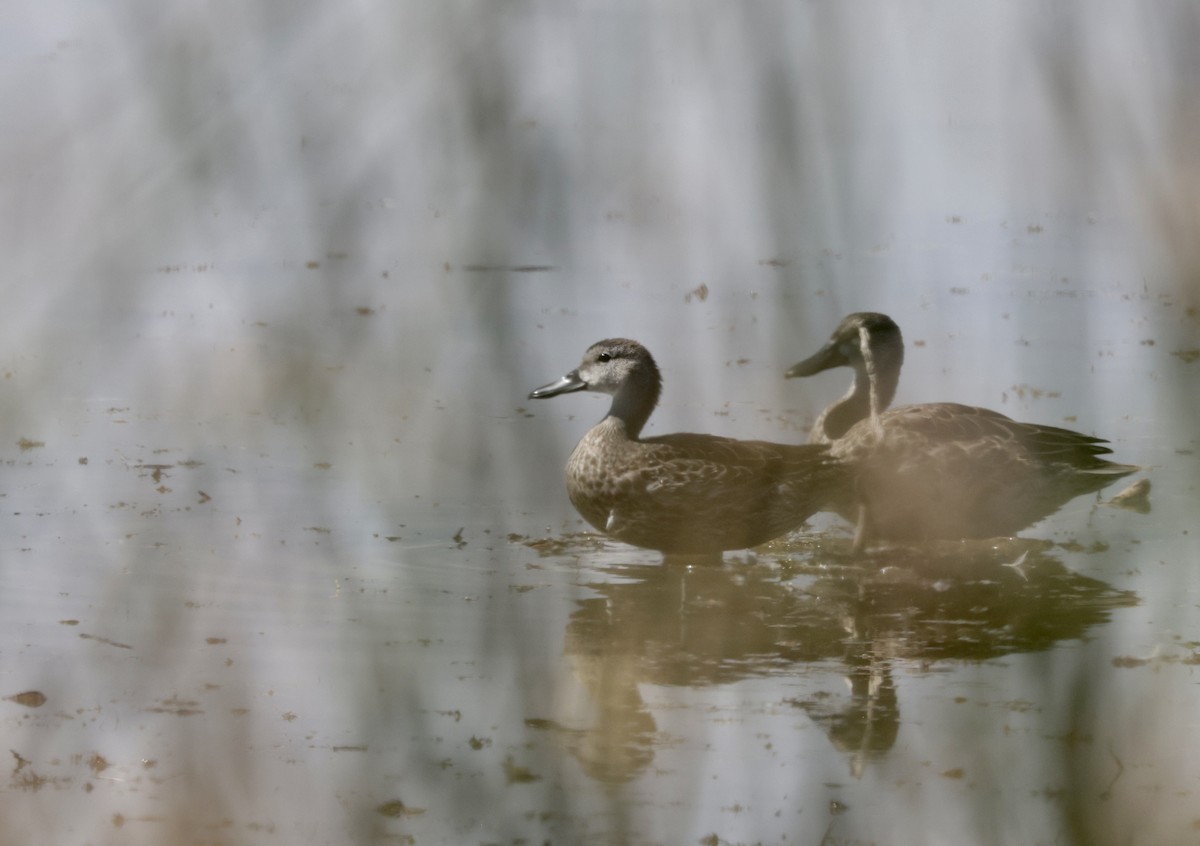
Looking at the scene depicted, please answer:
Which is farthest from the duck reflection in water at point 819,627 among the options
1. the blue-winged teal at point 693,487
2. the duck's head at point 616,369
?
the duck's head at point 616,369

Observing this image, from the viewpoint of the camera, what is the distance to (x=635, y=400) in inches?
263

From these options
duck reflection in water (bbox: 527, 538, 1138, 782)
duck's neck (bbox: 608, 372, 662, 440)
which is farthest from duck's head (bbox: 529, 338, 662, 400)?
duck reflection in water (bbox: 527, 538, 1138, 782)

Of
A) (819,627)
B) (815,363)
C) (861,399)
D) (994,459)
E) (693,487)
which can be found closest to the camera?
(815,363)

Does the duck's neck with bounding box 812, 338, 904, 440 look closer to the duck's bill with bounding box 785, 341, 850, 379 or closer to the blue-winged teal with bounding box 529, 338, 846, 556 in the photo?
the blue-winged teal with bounding box 529, 338, 846, 556

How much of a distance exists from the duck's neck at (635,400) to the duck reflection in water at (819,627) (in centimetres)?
75

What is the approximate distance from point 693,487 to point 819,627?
1085 mm

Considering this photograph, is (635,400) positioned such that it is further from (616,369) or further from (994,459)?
(994,459)

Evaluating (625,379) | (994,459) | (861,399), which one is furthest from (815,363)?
(861,399)

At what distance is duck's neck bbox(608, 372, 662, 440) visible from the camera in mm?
6676

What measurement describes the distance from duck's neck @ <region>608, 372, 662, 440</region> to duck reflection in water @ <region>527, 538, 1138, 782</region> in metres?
0.75

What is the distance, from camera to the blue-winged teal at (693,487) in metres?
5.76

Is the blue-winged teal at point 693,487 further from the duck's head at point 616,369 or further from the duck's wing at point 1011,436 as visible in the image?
the duck's wing at point 1011,436

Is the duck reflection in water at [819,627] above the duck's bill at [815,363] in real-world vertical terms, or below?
below

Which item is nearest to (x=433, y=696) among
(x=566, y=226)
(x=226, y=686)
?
(x=566, y=226)
